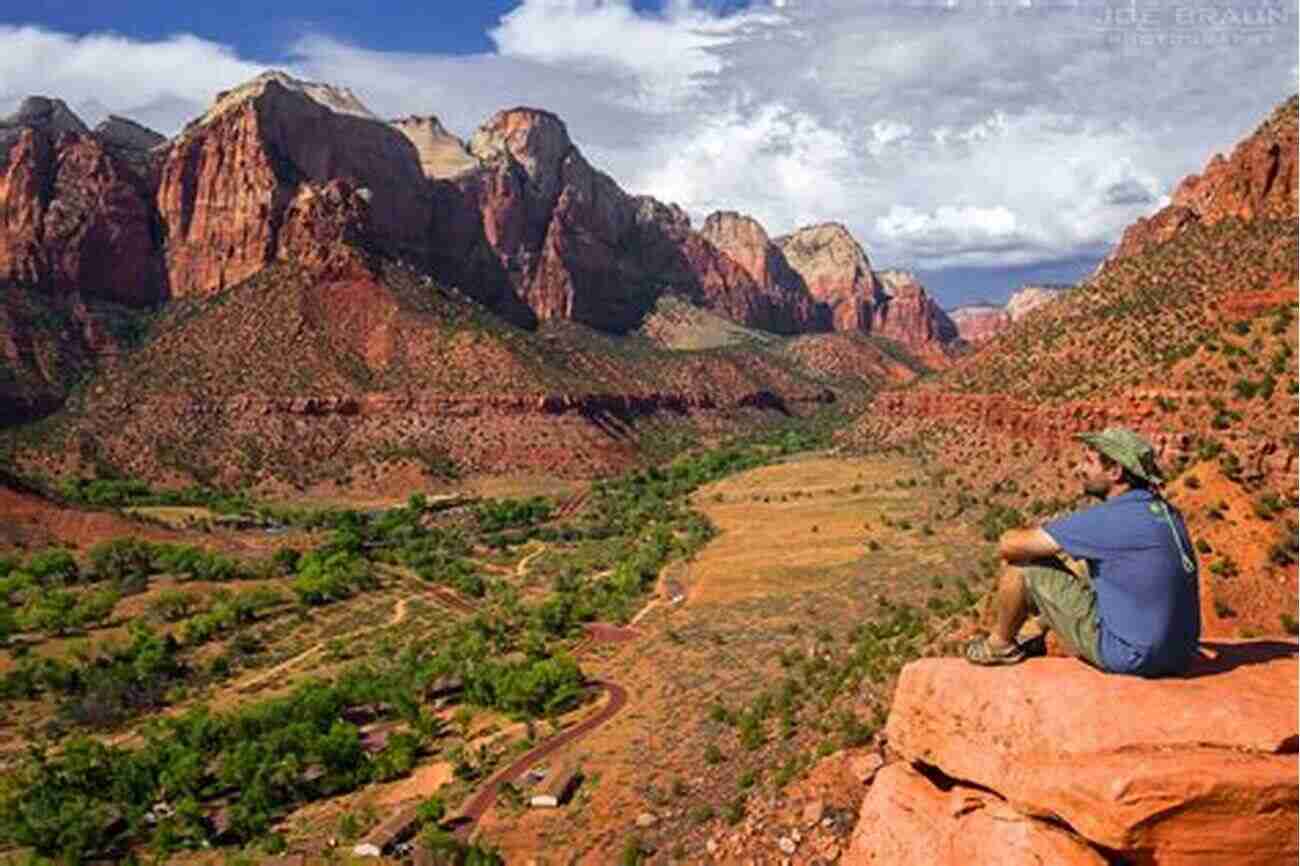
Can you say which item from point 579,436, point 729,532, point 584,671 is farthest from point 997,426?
point 579,436

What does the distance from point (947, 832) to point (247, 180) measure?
176 metres

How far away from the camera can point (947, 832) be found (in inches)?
392

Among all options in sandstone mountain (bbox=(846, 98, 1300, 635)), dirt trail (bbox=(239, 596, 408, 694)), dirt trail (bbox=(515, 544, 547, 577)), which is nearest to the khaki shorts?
sandstone mountain (bbox=(846, 98, 1300, 635))

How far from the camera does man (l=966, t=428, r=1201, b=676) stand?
29.5 ft

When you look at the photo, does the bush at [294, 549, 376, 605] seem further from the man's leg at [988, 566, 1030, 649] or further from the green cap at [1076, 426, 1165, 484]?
the green cap at [1076, 426, 1165, 484]

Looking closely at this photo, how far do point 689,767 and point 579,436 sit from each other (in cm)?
11137

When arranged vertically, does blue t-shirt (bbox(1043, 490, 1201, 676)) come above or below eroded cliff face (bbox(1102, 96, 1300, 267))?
below

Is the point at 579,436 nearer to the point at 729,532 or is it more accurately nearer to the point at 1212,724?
the point at 729,532

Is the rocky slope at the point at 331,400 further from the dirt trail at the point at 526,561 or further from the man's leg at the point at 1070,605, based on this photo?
the man's leg at the point at 1070,605

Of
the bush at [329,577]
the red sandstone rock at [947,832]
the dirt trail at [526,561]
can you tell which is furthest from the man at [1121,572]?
the dirt trail at [526,561]

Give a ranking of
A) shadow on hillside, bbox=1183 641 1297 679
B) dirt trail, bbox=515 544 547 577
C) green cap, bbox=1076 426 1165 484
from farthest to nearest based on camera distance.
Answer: dirt trail, bbox=515 544 547 577 → shadow on hillside, bbox=1183 641 1297 679 → green cap, bbox=1076 426 1165 484

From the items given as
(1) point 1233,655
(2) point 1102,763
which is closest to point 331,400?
(1) point 1233,655

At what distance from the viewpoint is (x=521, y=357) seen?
150 meters

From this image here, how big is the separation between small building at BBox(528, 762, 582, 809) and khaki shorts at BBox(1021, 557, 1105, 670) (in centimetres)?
2328
